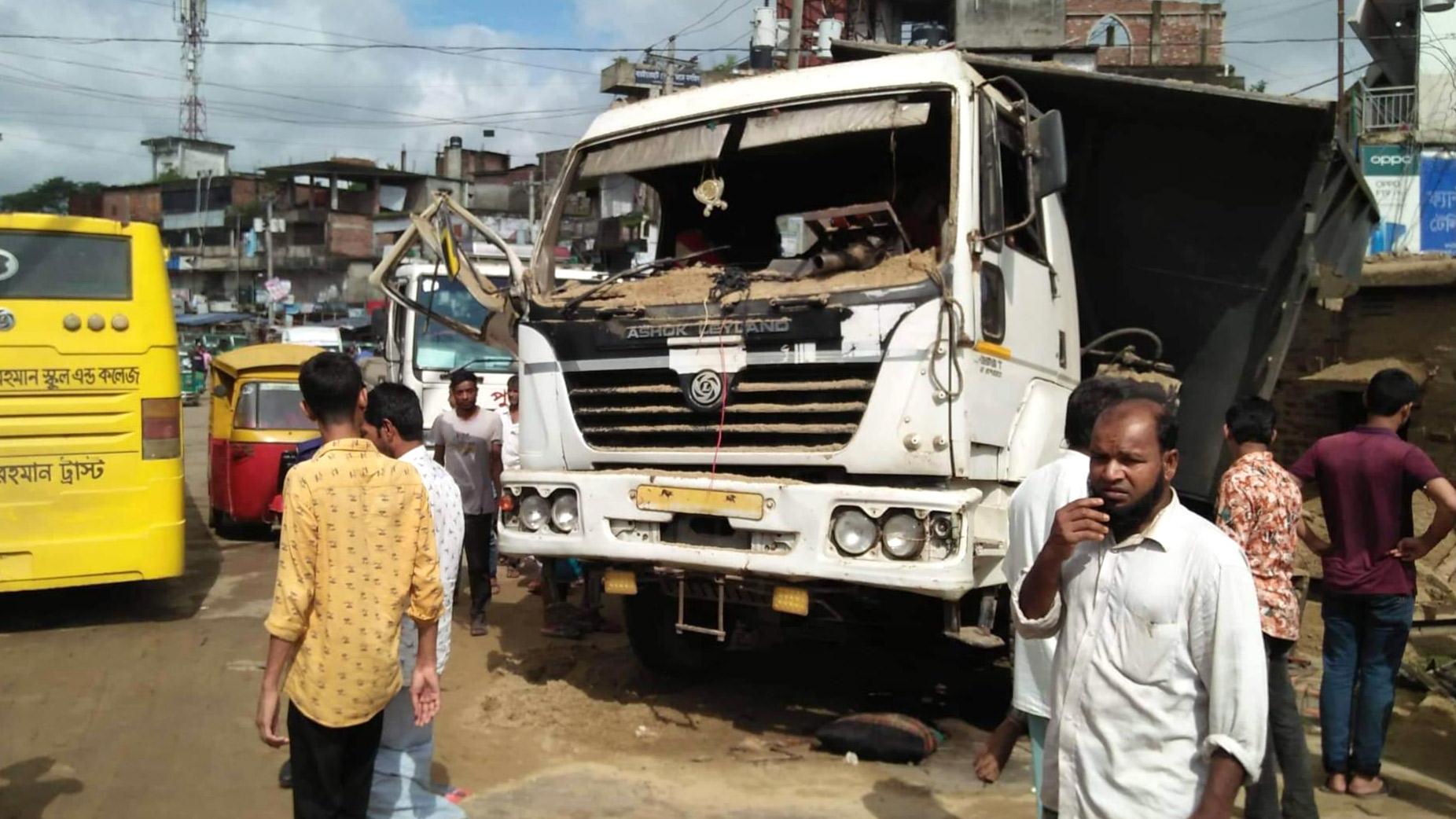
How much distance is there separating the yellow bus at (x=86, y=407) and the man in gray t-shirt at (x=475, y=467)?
1.78 meters

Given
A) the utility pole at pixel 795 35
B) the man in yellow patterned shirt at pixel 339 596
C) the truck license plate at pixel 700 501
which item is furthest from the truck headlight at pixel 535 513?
the utility pole at pixel 795 35

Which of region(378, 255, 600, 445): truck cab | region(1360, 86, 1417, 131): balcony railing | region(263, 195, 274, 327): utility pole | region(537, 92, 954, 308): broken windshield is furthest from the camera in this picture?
region(263, 195, 274, 327): utility pole

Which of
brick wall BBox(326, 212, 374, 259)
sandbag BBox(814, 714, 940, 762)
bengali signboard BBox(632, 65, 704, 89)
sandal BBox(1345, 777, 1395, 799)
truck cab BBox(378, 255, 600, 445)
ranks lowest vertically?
sandal BBox(1345, 777, 1395, 799)

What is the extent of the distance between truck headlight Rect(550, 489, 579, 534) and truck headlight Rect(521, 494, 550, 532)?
0.28 ft

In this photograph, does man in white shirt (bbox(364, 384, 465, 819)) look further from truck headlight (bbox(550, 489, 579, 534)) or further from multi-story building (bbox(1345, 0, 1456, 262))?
multi-story building (bbox(1345, 0, 1456, 262))

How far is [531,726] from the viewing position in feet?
18.6

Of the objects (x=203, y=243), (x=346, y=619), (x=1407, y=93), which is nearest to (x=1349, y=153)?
(x=346, y=619)

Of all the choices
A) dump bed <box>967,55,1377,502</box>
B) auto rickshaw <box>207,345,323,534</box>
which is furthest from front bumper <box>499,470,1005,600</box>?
auto rickshaw <box>207,345,323,534</box>

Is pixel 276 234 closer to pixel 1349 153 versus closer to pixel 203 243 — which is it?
pixel 203 243

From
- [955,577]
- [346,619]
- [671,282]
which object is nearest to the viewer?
[346,619]

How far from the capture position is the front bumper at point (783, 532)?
15.2 ft

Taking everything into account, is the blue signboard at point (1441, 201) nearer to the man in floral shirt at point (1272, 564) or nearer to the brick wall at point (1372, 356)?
the brick wall at point (1372, 356)

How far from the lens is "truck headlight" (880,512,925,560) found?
468cm

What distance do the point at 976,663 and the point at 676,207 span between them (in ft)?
10.1
